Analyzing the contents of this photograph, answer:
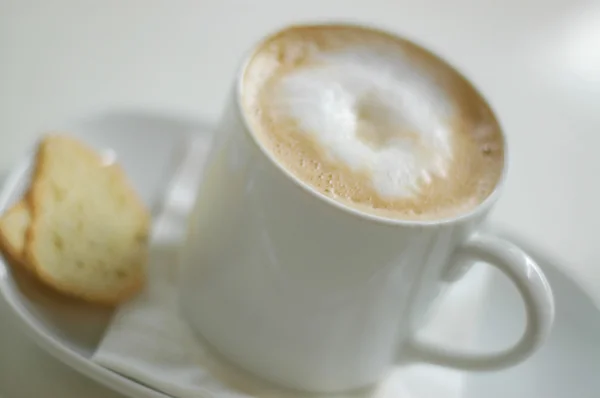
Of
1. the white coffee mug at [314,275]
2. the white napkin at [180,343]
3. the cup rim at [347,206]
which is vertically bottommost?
the white napkin at [180,343]

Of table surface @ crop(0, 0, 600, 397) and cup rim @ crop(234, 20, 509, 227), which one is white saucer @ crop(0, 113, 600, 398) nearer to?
table surface @ crop(0, 0, 600, 397)

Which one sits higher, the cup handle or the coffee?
the coffee

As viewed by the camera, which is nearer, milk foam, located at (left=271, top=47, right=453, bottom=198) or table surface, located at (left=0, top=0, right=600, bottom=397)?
milk foam, located at (left=271, top=47, right=453, bottom=198)

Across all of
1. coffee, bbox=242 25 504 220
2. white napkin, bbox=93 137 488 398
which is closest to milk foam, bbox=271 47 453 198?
coffee, bbox=242 25 504 220

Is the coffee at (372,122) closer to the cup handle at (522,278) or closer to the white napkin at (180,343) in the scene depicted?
the cup handle at (522,278)

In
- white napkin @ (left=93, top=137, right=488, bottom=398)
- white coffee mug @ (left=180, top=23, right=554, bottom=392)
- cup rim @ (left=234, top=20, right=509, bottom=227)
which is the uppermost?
cup rim @ (left=234, top=20, right=509, bottom=227)

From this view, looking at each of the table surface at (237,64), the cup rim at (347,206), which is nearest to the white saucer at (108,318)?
the table surface at (237,64)

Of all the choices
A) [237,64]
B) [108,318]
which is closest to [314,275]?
[108,318]
